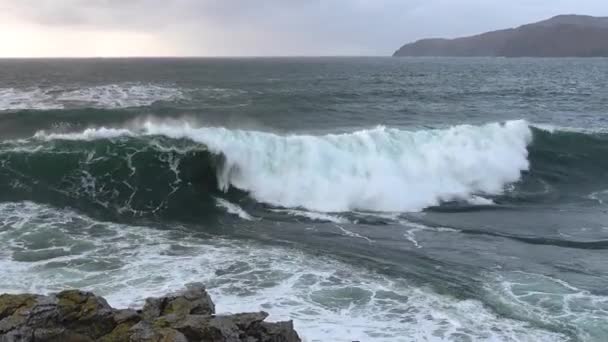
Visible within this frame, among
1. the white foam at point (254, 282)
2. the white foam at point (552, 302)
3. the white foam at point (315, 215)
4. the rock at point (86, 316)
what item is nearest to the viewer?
the rock at point (86, 316)

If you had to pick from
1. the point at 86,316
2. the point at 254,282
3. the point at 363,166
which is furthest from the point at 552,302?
the point at 363,166

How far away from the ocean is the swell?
0.25 ft

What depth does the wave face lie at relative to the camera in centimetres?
3784

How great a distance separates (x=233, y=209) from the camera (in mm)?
19859

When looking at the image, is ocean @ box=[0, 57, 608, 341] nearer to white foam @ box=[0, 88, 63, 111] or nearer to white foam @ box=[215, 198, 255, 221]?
white foam @ box=[215, 198, 255, 221]

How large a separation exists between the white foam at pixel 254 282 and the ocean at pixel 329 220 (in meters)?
0.05

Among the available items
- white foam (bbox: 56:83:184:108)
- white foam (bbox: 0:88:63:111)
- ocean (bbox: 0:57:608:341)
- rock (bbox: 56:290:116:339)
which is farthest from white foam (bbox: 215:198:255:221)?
white foam (bbox: 0:88:63:111)

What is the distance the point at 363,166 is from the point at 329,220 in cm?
528

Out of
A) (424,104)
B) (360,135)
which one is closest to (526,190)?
(360,135)

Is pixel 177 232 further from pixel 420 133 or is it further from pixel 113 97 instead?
pixel 113 97

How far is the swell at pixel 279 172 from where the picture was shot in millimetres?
20344

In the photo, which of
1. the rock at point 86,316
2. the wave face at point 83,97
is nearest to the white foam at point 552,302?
the rock at point 86,316

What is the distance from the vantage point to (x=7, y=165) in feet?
71.8

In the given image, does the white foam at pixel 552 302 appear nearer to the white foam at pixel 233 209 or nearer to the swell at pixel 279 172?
the swell at pixel 279 172
